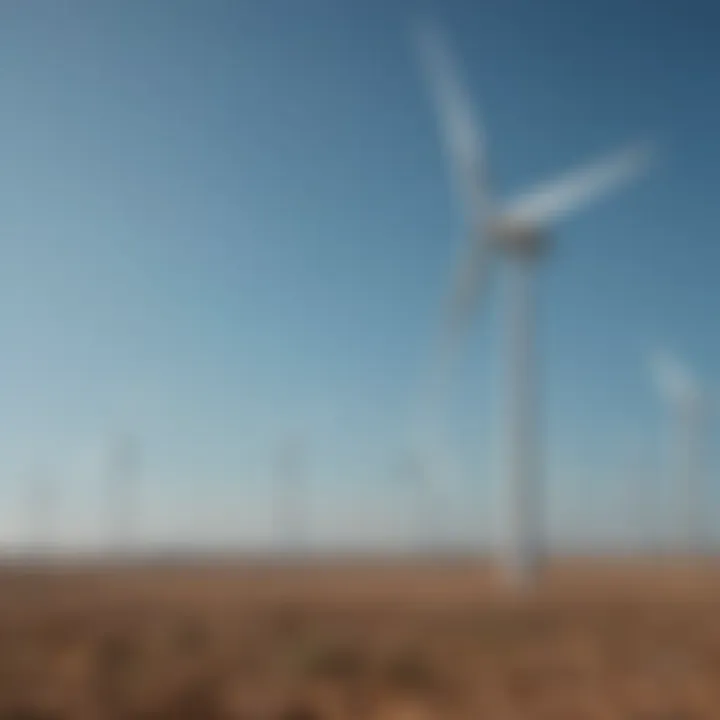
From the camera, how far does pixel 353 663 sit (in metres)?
19.6

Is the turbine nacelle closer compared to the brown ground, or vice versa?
the brown ground

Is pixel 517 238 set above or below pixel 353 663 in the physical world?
above

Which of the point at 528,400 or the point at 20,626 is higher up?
the point at 528,400

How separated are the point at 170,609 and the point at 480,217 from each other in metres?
17.6

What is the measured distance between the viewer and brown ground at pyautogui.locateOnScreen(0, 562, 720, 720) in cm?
1603

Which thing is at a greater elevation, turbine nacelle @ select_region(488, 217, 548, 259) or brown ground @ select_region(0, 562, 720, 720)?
turbine nacelle @ select_region(488, 217, 548, 259)

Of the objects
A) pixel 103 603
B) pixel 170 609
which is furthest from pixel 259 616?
pixel 103 603

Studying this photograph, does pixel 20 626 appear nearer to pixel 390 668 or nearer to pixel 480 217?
pixel 390 668

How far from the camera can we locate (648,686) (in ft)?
57.1

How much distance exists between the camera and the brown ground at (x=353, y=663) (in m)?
16.0

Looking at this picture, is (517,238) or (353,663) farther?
(517,238)

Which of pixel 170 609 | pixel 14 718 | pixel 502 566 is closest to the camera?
pixel 14 718

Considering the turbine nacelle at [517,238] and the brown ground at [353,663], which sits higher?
the turbine nacelle at [517,238]

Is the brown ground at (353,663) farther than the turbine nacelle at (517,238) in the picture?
No
